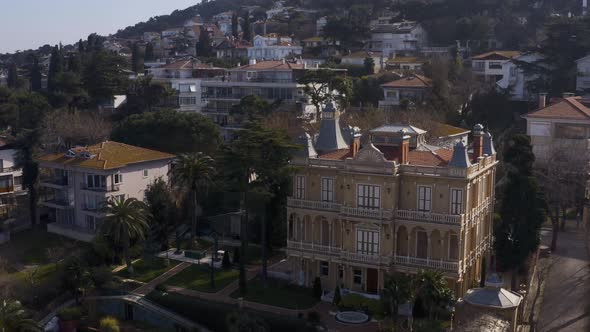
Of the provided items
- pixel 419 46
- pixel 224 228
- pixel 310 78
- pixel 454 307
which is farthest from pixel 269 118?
pixel 419 46

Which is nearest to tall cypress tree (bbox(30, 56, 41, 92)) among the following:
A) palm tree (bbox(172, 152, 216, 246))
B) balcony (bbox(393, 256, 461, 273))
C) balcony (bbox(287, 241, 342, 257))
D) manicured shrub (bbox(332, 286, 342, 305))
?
palm tree (bbox(172, 152, 216, 246))

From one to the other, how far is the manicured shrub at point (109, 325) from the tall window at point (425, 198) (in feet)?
61.7

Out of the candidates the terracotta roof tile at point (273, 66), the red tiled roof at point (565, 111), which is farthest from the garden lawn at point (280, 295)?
the terracotta roof tile at point (273, 66)

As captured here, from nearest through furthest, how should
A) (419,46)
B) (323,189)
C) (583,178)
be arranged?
1. (323,189)
2. (583,178)
3. (419,46)

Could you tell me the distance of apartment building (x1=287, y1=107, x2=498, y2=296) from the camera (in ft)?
129

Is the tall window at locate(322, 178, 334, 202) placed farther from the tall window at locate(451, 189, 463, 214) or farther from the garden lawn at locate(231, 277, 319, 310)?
the tall window at locate(451, 189, 463, 214)

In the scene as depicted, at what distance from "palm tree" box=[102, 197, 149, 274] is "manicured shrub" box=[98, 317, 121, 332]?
18.7 ft

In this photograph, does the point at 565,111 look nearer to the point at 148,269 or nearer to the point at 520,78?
the point at 520,78

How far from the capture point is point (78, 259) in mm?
46250

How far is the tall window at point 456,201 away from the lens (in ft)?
128

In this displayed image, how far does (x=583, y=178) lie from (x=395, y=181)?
63.6 ft

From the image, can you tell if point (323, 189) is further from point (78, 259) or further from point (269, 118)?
point (269, 118)

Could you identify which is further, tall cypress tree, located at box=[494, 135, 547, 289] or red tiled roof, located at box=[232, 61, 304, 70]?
red tiled roof, located at box=[232, 61, 304, 70]

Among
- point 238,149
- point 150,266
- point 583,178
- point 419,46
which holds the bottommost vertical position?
point 150,266
